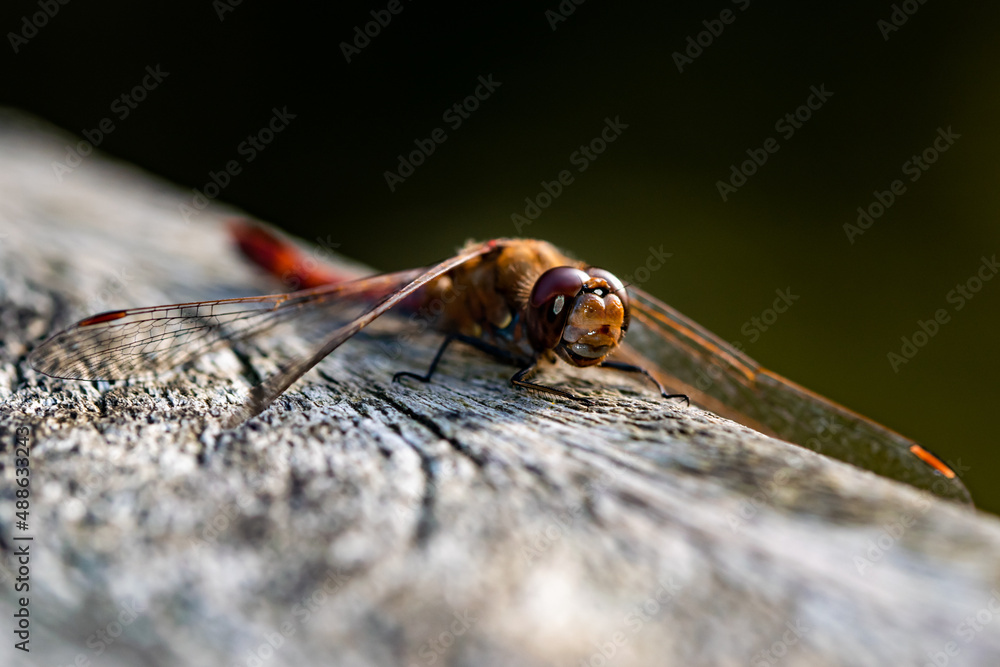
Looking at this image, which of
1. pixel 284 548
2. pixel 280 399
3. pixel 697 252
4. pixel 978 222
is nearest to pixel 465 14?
pixel 697 252

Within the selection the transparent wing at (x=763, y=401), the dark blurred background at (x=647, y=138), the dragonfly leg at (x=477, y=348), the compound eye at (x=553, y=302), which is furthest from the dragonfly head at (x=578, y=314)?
the dark blurred background at (x=647, y=138)

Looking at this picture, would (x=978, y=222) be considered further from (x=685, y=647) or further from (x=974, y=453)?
(x=685, y=647)

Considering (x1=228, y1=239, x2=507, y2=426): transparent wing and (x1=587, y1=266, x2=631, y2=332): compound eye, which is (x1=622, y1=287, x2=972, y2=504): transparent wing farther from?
(x1=228, y1=239, x2=507, y2=426): transparent wing

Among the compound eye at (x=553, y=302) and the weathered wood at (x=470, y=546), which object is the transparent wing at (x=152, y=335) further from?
the compound eye at (x=553, y=302)

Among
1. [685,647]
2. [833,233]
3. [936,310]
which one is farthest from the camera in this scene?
[833,233]

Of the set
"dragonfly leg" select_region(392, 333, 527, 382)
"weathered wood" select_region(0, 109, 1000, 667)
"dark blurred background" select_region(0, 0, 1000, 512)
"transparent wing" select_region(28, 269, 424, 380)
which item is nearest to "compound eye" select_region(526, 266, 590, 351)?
"dragonfly leg" select_region(392, 333, 527, 382)

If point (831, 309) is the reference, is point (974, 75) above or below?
above
